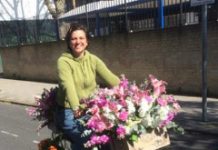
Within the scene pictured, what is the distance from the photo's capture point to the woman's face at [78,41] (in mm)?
3807

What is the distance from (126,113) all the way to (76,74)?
0.81m

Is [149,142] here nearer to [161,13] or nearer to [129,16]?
[161,13]

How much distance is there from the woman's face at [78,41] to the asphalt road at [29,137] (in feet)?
10.3

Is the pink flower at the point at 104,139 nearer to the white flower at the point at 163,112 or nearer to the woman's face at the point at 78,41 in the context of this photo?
the white flower at the point at 163,112

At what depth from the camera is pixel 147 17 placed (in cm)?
1511

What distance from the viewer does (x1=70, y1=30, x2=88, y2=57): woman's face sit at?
3.81m

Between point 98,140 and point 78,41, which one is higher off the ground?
point 78,41

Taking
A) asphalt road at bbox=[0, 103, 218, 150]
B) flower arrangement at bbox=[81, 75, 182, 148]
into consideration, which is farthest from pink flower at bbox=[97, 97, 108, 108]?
asphalt road at bbox=[0, 103, 218, 150]

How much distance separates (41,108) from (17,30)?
809 inches

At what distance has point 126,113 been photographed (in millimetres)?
3191

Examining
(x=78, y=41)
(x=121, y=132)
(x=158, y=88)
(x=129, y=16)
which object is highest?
(x=129, y=16)

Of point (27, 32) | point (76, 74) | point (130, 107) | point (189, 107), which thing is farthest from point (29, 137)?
point (27, 32)

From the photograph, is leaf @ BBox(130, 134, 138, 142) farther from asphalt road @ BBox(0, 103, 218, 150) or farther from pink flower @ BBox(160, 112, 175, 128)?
asphalt road @ BBox(0, 103, 218, 150)

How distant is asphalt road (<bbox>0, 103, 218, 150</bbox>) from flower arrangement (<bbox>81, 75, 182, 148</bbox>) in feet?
10.8
